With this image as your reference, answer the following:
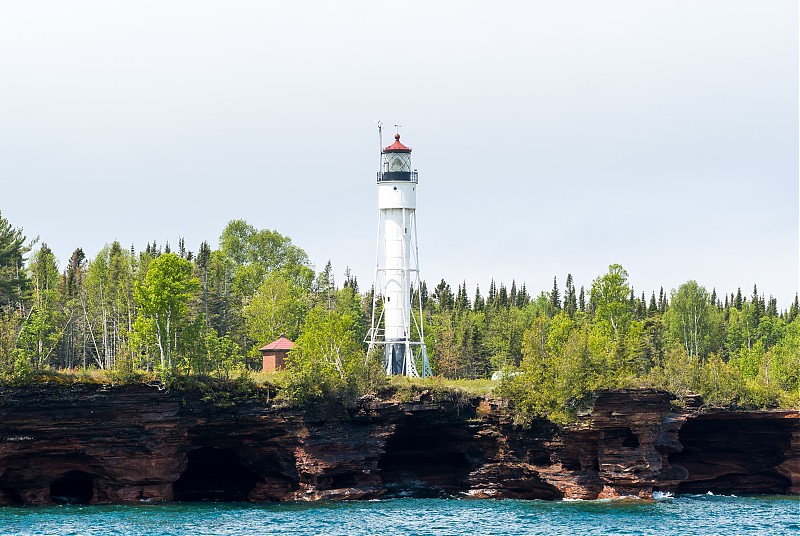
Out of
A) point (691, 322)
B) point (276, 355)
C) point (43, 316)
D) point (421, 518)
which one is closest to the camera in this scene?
point (421, 518)

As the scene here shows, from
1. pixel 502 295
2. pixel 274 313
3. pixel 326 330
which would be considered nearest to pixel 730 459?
pixel 326 330

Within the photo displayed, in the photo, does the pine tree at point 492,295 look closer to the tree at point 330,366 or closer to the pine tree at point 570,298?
the pine tree at point 570,298

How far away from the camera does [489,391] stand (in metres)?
70.3

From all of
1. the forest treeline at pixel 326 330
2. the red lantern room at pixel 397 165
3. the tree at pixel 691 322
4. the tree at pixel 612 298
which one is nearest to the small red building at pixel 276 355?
the forest treeline at pixel 326 330

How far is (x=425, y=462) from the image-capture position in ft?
237

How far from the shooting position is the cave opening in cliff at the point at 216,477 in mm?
69500

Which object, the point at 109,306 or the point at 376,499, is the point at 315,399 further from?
the point at 109,306

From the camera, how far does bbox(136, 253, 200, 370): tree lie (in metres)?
66.8

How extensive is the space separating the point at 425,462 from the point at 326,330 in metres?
10.7

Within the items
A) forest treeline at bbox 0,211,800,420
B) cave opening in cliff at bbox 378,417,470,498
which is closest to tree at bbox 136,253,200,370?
forest treeline at bbox 0,211,800,420

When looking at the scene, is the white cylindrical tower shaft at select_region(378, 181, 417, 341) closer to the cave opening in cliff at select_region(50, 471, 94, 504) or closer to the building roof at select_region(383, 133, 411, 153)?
the building roof at select_region(383, 133, 411, 153)

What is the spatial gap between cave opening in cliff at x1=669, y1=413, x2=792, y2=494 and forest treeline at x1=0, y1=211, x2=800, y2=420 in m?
3.13

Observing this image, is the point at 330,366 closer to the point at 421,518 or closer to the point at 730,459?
the point at 421,518

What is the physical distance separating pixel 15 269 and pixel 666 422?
214 feet
